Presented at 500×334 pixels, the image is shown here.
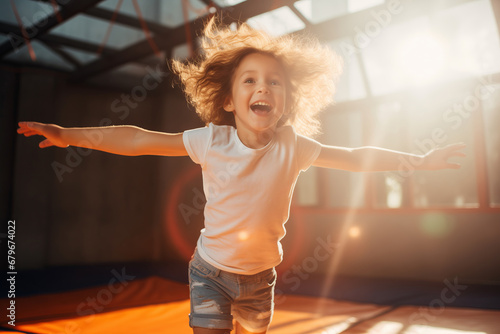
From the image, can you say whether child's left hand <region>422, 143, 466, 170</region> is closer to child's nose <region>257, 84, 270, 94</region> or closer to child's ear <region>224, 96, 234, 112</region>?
child's nose <region>257, 84, 270, 94</region>

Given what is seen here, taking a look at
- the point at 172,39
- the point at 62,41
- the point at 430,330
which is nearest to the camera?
the point at 430,330

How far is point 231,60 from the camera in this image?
170 centimetres

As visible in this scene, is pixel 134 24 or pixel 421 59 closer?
pixel 421 59

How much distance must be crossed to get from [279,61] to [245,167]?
1.63 ft

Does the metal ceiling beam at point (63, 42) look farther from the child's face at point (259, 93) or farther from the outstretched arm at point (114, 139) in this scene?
the child's face at point (259, 93)

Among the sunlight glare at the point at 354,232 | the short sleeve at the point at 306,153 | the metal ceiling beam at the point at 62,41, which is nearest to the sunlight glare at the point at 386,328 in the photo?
the short sleeve at the point at 306,153

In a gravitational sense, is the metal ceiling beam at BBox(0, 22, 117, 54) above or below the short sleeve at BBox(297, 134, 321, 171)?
above

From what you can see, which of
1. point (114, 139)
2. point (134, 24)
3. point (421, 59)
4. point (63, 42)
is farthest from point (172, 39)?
point (114, 139)

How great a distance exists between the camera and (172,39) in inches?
193

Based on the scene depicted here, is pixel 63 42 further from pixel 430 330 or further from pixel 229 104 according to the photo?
pixel 430 330

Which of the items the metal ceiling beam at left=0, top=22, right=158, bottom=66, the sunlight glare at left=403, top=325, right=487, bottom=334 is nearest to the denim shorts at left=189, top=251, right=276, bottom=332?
the sunlight glare at left=403, top=325, right=487, bottom=334

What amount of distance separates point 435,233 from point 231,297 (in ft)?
12.2

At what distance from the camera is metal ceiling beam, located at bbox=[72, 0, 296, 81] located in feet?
12.4

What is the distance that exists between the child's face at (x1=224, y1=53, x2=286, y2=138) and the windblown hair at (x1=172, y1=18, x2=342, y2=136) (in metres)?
0.09
